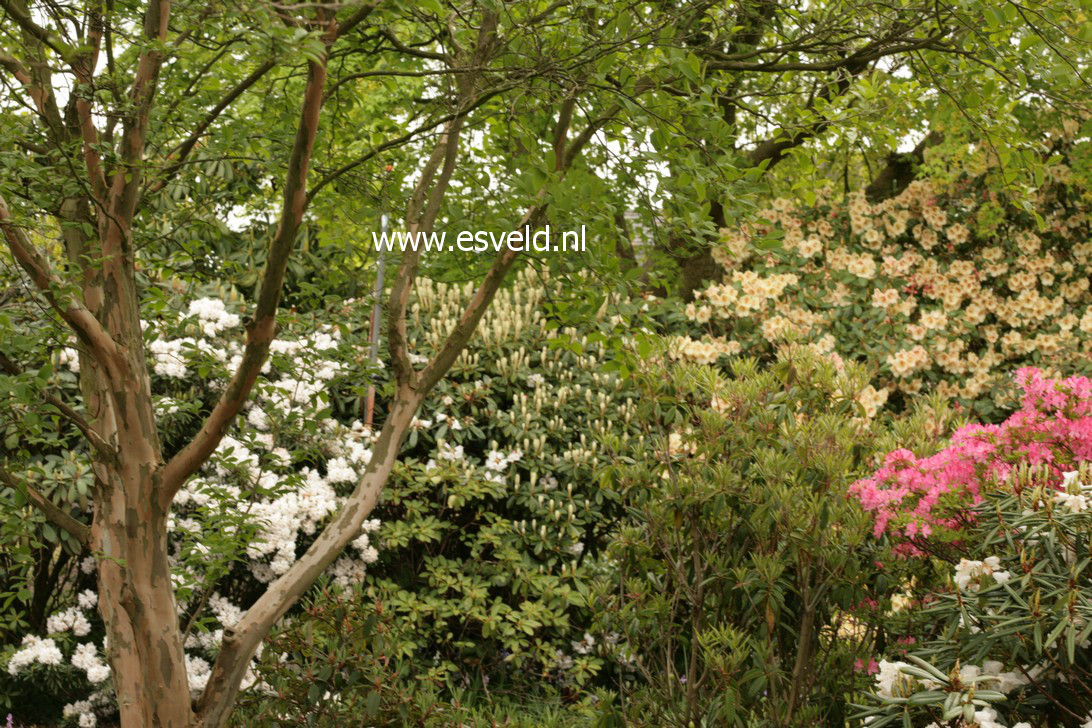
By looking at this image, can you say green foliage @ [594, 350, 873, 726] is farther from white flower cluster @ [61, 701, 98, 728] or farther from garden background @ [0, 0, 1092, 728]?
white flower cluster @ [61, 701, 98, 728]

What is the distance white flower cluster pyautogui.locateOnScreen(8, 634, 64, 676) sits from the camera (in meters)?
4.38

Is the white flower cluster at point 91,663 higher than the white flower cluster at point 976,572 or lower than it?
lower

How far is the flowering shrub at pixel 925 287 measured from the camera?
756cm

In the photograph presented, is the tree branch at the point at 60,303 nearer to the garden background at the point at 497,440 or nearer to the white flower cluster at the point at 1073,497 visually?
the garden background at the point at 497,440

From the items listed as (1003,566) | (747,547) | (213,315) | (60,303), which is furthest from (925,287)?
(60,303)

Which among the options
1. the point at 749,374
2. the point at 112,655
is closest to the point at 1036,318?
the point at 749,374

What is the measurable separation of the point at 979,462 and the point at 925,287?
218 inches

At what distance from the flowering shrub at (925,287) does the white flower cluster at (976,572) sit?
4934 millimetres

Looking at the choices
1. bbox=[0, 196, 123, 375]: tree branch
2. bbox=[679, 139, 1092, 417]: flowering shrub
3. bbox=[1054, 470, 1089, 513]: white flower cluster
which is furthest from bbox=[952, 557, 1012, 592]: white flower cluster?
bbox=[679, 139, 1092, 417]: flowering shrub

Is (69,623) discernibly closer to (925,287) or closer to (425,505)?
(425,505)

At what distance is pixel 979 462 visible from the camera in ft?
9.05

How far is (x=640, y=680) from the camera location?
5406mm

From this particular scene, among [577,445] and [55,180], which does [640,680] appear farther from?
[55,180]

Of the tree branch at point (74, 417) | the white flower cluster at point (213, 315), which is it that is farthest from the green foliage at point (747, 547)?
the white flower cluster at point (213, 315)
